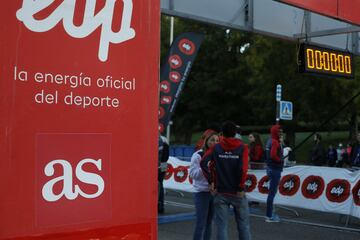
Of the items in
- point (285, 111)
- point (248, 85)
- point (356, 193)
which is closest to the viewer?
point (356, 193)

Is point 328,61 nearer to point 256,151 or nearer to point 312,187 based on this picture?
point 312,187

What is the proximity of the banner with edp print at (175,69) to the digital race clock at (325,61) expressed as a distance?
2575 millimetres

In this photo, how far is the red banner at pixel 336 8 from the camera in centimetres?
546

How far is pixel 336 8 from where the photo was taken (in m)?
5.96

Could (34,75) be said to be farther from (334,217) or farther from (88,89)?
(334,217)

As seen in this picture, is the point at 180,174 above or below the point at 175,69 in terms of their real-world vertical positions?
below

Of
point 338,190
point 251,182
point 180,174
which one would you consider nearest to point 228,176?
point 338,190

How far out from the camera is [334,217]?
34.3ft

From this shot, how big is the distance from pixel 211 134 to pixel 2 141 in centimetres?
483

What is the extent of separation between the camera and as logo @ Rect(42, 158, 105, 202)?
2033mm

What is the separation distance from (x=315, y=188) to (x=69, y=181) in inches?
344

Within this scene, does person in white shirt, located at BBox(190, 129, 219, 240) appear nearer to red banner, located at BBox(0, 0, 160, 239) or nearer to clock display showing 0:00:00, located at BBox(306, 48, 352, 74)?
clock display showing 0:00:00, located at BBox(306, 48, 352, 74)

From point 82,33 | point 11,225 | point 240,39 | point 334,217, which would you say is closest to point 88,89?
point 82,33

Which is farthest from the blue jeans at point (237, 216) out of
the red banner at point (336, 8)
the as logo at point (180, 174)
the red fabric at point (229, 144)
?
the as logo at point (180, 174)
